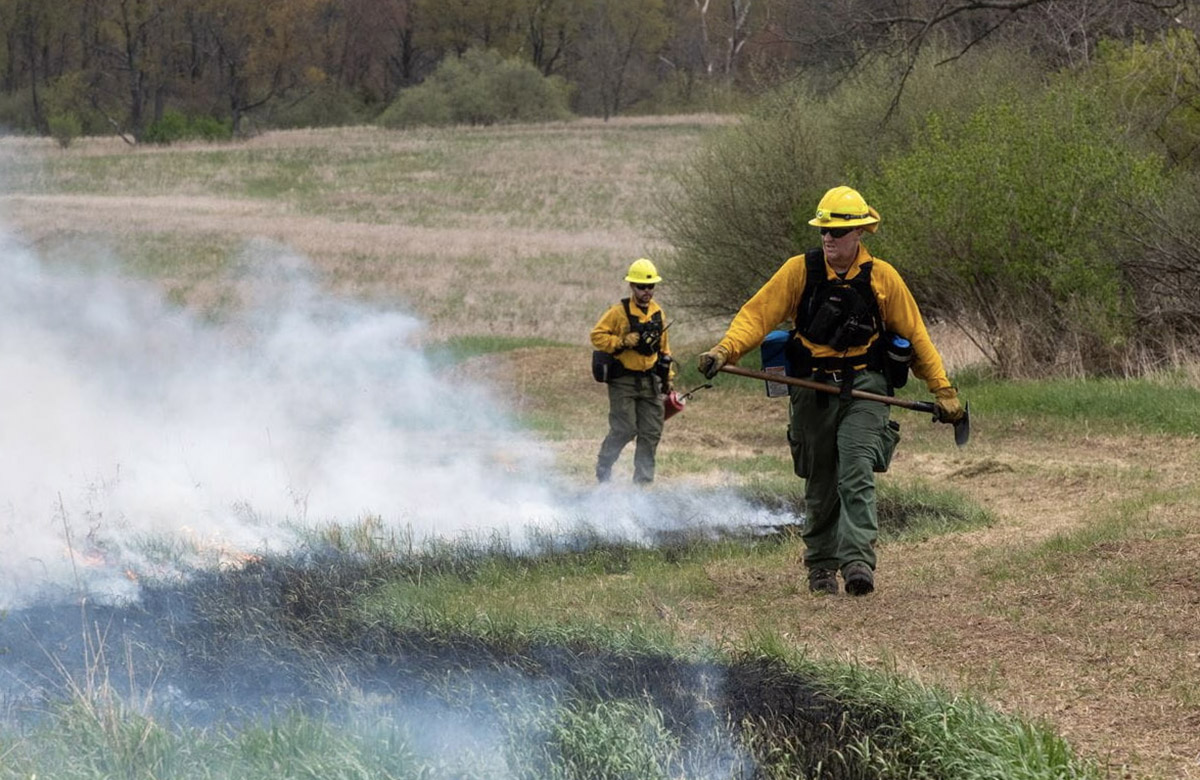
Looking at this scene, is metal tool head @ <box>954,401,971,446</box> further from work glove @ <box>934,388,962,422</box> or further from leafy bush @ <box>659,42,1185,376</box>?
leafy bush @ <box>659,42,1185,376</box>

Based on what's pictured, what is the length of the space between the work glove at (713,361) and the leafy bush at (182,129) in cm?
5637

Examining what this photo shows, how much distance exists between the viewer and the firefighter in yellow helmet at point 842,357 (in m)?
7.56

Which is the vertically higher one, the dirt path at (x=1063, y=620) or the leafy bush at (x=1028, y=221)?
the leafy bush at (x=1028, y=221)

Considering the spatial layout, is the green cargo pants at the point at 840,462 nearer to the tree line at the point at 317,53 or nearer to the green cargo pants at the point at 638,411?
the green cargo pants at the point at 638,411

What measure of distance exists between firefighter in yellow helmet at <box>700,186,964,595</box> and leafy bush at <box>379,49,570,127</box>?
66.4 metres

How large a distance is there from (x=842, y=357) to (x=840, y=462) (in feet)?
1.73

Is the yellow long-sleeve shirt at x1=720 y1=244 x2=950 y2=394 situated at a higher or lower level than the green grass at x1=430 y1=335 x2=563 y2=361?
higher

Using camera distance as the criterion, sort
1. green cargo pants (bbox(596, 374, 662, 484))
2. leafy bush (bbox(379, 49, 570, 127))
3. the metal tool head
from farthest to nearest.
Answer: leafy bush (bbox(379, 49, 570, 127)), green cargo pants (bbox(596, 374, 662, 484)), the metal tool head

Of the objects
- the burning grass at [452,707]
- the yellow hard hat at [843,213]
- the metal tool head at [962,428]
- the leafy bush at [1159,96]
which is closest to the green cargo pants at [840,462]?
the metal tool head at [962,428]

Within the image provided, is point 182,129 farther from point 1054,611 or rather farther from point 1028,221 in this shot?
point 1054,611

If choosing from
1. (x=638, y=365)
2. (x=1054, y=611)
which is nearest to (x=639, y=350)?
(x=638, y=365)

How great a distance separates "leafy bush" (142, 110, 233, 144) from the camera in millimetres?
60781

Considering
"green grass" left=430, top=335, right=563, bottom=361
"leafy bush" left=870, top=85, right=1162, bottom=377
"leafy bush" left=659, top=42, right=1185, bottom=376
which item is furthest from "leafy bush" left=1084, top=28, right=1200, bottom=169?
"green grass" left=430, top=335, right=563, bottom=361

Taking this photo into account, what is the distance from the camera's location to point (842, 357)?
774cm
